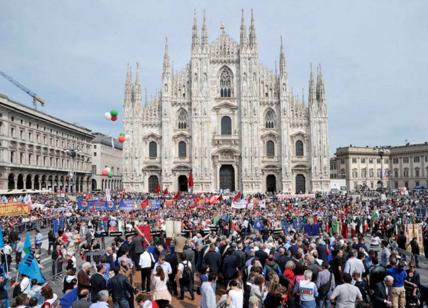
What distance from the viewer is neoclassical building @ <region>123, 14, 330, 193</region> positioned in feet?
176

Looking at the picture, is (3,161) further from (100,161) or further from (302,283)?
(302,283)

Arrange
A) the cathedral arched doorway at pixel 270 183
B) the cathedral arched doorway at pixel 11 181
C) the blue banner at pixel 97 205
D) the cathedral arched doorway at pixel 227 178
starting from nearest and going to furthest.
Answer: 1. the blue banner at pixel 97 205
2. the cathedral arched doorway at pixel 11 181
3. the cathedral arched doorway at pixel 270 183
4. the cathedral arched doorway at pixel 227 178

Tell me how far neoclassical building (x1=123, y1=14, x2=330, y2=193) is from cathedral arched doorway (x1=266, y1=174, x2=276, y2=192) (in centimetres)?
14

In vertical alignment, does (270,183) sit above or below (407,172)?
below

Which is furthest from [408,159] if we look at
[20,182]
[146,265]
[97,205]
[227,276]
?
[146,265]

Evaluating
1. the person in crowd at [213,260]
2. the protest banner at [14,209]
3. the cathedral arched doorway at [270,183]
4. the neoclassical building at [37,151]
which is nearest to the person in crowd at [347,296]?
the person in crowd at [213,260]

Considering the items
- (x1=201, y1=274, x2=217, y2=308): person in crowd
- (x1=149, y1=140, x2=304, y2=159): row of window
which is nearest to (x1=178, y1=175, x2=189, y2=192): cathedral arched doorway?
(x1=149, y1=140, x2=304, y2=159): row of window

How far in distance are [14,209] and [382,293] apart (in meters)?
23.9

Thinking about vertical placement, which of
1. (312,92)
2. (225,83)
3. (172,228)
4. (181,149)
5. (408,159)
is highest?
(225,83)

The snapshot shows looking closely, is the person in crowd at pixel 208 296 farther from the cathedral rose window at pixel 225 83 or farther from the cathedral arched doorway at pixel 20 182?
the cathedral arched doorway at pixel 20 182

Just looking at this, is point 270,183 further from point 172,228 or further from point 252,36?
point 172,228

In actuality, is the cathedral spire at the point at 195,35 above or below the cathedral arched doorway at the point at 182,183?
above

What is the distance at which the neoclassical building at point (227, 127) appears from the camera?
53.5m

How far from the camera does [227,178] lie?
55.2 metres
